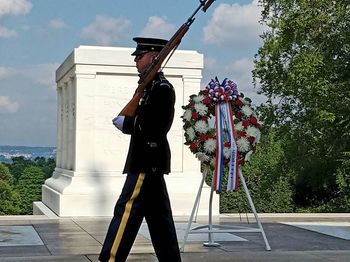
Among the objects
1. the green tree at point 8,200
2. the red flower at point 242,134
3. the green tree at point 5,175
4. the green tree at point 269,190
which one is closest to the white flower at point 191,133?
the red flower at point 242,134

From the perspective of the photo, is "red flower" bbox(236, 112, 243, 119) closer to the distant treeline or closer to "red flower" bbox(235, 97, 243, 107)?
"red flower" bbox(235, 97, 243, 107)

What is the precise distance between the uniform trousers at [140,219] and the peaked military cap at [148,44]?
89 centimetres

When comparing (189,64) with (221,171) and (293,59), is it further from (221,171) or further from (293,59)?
(293,59)

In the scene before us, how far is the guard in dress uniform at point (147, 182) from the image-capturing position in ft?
16.5

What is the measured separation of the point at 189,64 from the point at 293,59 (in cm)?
1600

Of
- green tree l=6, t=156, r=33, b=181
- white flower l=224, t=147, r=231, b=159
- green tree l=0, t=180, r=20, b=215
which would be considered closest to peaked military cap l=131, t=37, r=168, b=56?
white flower l=224, t=147, r=231, b=159

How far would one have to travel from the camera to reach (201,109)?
7.50 m

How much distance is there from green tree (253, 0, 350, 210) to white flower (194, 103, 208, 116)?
1884cm

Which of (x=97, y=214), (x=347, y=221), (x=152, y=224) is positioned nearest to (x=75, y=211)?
(x=97, y=214)

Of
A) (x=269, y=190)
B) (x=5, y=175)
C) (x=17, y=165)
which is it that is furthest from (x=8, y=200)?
(x=269, y=190)

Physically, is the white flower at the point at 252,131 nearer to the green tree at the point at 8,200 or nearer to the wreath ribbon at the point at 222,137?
the wreath ribbon at the point at 222,137

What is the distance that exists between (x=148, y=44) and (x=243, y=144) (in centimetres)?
265

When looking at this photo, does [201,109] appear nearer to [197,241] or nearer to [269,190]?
[197,241]

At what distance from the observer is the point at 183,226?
32.2 ft
